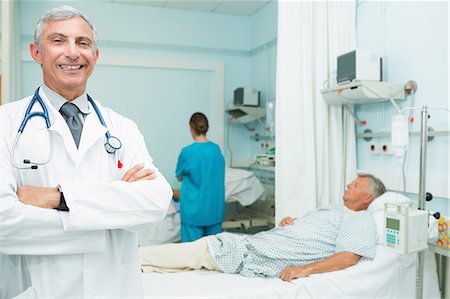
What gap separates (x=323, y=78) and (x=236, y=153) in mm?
Answer: 2054

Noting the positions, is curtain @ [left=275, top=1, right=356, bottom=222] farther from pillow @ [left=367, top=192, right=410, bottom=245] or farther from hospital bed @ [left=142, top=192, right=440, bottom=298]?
hospital bed @ [left=142, top=192, right=440, bottom=298]

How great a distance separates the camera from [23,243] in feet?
3.39

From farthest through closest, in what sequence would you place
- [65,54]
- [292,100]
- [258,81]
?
1. [258,81]
2. [292,100]
3. [65,54]

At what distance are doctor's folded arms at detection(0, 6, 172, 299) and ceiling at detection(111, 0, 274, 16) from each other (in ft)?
10.3

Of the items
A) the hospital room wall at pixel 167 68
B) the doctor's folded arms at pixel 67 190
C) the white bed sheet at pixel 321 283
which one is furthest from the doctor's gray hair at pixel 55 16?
the hospital room wall at pixel 167 68

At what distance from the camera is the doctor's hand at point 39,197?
1037mm

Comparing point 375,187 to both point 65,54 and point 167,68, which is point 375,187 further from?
point 167,68

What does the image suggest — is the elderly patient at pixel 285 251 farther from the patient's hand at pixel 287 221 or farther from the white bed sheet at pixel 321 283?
the patient's hand at pixel 287 221

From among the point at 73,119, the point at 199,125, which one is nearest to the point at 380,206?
the point at 199,125

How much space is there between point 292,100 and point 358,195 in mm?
746

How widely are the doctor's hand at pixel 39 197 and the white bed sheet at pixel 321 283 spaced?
85cm

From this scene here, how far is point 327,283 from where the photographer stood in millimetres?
1865

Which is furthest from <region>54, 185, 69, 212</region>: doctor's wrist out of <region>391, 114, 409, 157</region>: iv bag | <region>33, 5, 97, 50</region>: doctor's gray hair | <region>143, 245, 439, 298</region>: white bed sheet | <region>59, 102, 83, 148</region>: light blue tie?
<region>391, 114, 409, 157</region>: iv bag

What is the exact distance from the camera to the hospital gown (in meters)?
2.04
